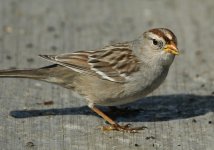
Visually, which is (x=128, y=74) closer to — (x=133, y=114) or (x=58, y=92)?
(x=133, y=114)

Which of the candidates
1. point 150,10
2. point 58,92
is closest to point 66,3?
point 150,10

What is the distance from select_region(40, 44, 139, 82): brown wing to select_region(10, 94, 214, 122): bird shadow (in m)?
0.47

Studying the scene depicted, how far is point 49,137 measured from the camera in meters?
5.06

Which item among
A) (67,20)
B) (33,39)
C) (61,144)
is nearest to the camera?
(61,144)

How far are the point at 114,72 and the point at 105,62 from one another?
0.13 meters

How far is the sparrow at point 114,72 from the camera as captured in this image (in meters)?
5.20

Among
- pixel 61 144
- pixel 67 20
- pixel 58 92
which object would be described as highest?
pixel 67 20

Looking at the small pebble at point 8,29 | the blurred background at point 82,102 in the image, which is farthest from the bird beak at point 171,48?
the small pebble at point 8,29

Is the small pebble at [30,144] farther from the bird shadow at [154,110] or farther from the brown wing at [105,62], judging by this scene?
the brown wing at [105,62]

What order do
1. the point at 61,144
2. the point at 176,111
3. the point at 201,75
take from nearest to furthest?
1. the point at 61,144
2. the point at 176,111
3. the point at 201,75

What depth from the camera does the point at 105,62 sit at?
5.36 metres

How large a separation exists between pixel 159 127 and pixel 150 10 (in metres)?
2.77

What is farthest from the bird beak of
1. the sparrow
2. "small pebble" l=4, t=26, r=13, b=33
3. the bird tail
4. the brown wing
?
"small pebble" l=4, t=26, r=13, b=33

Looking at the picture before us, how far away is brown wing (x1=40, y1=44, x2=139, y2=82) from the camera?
17.3ft
